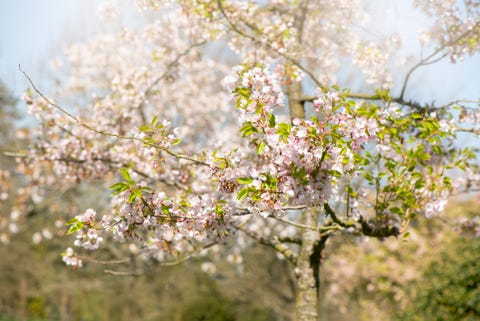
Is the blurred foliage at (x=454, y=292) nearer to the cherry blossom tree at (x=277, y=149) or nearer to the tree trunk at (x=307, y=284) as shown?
the cherry blossom tree at (x=277, y=149)

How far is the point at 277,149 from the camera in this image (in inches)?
103

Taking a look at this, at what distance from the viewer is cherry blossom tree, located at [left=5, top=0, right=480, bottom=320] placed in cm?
272

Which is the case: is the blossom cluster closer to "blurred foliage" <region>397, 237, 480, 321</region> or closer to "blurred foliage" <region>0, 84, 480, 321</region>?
"blurred foliage" <region>397, 237, 480, 321</region>

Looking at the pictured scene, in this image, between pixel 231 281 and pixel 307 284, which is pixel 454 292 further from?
pixel 231 281

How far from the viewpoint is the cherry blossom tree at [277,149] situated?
2.72 metres

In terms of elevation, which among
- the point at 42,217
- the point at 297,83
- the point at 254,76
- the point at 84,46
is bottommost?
the point at 254,76

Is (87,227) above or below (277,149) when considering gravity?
A: below

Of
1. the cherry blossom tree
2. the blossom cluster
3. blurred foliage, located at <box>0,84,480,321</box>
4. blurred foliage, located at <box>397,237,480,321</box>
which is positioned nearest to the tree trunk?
the cherry blossom tree

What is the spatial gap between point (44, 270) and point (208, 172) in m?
18.5

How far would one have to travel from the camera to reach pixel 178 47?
7.77m

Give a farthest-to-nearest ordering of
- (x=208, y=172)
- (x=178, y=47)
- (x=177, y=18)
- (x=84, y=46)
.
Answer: (x=84, y=46)
(x=178, y=47)
(x=177, y=18)
(x=208, y=172)

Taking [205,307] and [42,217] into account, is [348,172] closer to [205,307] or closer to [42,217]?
[205,307]

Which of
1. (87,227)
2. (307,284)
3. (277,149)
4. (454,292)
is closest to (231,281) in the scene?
(454,292)

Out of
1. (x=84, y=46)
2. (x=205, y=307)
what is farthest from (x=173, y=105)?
(x=205, y=307)
